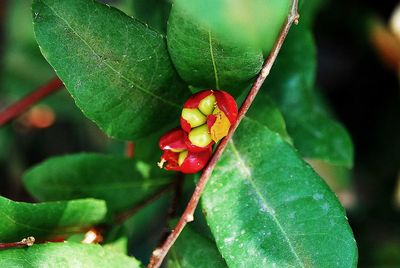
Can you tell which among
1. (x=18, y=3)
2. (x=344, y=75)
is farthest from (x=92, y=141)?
(x=344, y=75)

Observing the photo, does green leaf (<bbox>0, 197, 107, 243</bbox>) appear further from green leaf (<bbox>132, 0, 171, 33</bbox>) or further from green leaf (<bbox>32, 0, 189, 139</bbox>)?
green leaf (<bbox>132, 0, 171, 33</bbox>)

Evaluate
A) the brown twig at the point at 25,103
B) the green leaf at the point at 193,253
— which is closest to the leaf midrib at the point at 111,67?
the green leaf at the point at 193,253

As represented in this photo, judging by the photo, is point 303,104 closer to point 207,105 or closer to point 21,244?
point 207,105

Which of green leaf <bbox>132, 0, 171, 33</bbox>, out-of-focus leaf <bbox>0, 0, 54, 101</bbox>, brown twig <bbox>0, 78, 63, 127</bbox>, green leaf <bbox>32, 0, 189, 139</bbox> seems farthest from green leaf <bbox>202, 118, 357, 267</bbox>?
out-of-focus leaf <bbox>0, 0, 54, 101</bbox>

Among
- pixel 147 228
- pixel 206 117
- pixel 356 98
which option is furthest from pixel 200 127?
pixel 356 98

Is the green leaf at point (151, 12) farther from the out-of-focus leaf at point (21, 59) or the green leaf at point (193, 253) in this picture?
the out-of-focus leaf at point (21, 59)
